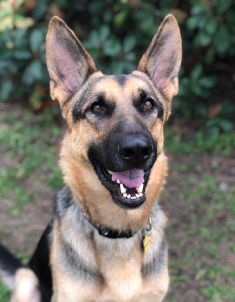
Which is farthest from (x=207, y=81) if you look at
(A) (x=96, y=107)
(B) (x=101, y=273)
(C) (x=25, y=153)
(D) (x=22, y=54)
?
(B) (x=101, y=273)

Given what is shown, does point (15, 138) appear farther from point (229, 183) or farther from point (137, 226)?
point (137, 226)

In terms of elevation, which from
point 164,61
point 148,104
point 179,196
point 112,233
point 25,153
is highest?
point 164,61

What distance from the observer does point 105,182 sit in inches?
136

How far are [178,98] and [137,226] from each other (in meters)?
2.82

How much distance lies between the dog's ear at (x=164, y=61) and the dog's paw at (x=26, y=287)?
149cm

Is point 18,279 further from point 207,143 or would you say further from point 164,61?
point 207,143

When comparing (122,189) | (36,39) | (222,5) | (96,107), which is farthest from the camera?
(36,39)

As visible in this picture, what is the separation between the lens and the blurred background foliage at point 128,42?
18.5 feet

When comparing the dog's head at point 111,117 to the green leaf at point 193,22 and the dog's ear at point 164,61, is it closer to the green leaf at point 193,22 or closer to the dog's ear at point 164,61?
the dog's ear at point 164,61

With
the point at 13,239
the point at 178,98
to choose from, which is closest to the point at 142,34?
the point at 178,98

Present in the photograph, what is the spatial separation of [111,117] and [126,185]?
41 cm

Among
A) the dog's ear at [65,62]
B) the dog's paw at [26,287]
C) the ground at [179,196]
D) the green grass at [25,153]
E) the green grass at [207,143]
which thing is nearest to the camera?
the dog's ear at [65,62]

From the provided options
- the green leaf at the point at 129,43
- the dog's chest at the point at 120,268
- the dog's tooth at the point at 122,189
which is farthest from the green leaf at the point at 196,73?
the dog's tooth at the point at 122,189

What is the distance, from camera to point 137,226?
12.1 ft
